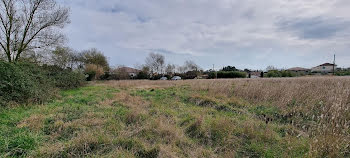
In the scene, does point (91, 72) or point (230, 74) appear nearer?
point (91, 72)

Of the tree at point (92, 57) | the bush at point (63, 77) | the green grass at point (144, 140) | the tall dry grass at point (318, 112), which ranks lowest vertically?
the green grass at point (144, 140)

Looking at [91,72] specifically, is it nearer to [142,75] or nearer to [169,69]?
[142,75]

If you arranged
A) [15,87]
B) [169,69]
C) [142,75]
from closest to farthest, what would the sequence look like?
[15,87]
[142,75]
[169,69]

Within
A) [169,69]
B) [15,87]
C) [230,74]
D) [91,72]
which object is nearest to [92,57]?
[91,72]

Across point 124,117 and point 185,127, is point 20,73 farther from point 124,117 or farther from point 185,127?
point 185,127

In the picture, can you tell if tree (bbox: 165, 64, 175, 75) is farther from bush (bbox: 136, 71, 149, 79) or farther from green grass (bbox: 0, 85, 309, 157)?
green grass (bbox: 0, 85, 309, 157)

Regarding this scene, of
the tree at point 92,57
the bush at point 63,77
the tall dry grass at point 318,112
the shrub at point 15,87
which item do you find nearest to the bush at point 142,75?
the tree at point 92,57

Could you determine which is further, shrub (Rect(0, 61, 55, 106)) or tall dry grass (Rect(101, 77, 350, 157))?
shrub (Rect(0, 61, 55, 106))

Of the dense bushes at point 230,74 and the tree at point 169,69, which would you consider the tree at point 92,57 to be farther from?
the dense bushes at point 230,74

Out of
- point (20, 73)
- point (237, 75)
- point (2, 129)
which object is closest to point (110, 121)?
point (2, 129)

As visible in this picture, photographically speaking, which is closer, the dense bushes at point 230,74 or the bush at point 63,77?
the bush at point 63,77

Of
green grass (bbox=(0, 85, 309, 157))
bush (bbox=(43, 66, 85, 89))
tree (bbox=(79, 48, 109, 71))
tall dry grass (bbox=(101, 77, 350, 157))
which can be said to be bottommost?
green grass (bbox=(0, 85, 309, 157))

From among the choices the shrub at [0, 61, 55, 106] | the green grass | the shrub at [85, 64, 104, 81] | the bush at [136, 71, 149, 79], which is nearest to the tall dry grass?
the green grass

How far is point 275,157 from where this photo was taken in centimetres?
236
